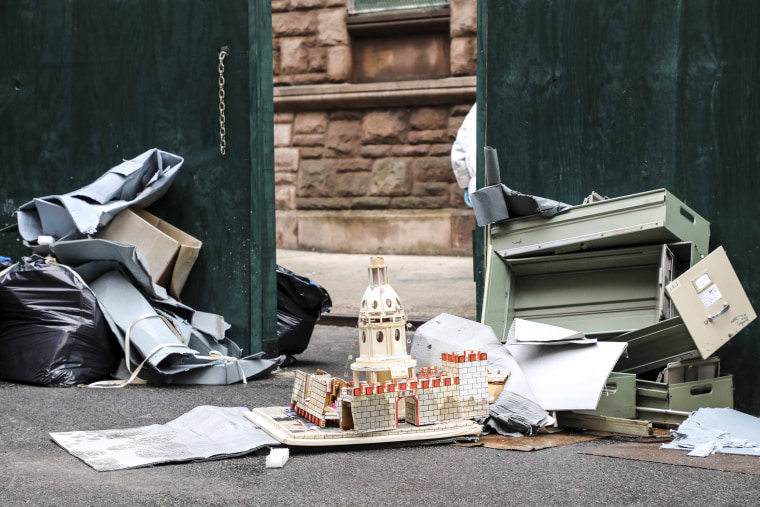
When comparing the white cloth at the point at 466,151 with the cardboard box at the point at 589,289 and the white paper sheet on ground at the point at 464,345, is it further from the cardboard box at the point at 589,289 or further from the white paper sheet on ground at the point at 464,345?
Result: the white paper sheet on ground at the point at 464,345

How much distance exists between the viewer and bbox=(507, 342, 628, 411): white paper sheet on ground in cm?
348

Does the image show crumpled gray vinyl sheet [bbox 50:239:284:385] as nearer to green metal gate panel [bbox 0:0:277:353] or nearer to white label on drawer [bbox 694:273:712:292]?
green metal gate panel [bbox 0:0:277:353]

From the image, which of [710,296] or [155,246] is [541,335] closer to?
[710,296]

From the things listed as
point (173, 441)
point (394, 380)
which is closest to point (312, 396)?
point (394, 380)

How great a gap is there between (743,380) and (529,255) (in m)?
1.04

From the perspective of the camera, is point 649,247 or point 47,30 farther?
point 47,30

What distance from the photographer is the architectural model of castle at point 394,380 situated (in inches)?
133

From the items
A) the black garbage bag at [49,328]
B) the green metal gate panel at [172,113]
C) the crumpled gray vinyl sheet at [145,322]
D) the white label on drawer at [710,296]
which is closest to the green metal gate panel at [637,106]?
the white label on drawer at [710,296]

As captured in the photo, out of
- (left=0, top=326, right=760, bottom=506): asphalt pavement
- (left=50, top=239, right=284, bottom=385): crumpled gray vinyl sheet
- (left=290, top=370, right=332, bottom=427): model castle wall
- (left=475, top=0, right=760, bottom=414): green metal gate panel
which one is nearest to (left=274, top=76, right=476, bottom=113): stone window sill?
(left=475, top=0, right=760, bottom=414): green metal gate panel

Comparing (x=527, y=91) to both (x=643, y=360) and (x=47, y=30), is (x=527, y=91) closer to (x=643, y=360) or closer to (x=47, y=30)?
(x=643, y=360)

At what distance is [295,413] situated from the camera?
3.68m

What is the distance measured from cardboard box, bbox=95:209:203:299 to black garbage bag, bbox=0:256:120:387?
43 centimetres

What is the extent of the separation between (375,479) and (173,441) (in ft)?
2.84

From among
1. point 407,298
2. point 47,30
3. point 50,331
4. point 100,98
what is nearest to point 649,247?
point 50,331
